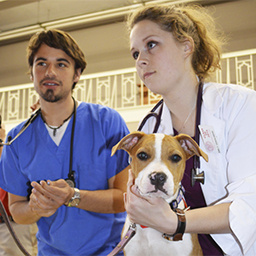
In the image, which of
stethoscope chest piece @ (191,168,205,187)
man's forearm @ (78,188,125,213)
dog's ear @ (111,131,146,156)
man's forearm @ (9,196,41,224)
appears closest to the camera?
stethoscope chest piece @ (191,168,205,187)

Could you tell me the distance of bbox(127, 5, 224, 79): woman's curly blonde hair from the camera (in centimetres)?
146

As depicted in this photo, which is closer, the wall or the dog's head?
the dog's head

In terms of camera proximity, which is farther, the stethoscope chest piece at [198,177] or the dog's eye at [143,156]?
the dog's eye at [143,156]

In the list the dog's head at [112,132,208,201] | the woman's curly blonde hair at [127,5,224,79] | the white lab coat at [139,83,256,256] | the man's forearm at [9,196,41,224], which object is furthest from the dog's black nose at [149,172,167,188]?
the man's forearm at [9,196,41,224]

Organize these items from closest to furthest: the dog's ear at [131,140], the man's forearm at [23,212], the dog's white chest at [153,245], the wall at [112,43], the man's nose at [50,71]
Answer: the dog's white chest at [153,245] → the dog's ear at [131,140] → the man's forearm at [23,212] → the man's nose at [50,71] → the wall at [112,43]

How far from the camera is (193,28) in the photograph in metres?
1.59

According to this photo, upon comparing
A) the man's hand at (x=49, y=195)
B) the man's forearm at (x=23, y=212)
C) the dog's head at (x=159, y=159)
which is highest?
the dog's head at (x=159, y=159)

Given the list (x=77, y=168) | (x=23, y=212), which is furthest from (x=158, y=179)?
(x=23, y=212)

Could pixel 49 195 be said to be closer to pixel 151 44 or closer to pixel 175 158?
pixel 175 158

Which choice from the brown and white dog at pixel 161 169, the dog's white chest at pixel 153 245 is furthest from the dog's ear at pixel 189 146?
the dog's white chest at pixel 153 245

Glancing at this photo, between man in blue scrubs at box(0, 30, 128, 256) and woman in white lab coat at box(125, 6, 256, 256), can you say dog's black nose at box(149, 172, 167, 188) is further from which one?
man in blue scrubs at box(0, 30, 128, 256)

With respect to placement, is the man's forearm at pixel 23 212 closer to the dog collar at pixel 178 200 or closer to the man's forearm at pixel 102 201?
the man's forearm at pixel 102 201

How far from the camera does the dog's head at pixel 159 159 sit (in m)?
1.15

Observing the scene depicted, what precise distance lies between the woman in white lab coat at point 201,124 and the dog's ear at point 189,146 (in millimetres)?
50
